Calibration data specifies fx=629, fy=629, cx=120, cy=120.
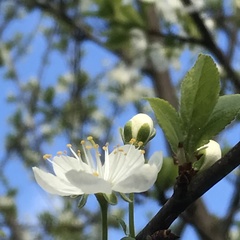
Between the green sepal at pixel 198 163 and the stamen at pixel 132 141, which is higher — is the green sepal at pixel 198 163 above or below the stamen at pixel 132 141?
below

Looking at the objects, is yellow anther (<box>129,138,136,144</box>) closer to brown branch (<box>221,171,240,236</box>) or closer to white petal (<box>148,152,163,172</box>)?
white petal (<box>148,152,163,172</box>)

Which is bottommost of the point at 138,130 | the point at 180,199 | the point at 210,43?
the point at 180,199

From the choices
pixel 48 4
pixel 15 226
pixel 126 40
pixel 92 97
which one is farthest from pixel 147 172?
pixel 92 97

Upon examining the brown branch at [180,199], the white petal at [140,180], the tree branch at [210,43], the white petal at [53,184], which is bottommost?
the brown branch at [180,199]

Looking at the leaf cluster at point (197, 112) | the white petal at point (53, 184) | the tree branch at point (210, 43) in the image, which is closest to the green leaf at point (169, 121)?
the leaf cluster at point (197, 112)

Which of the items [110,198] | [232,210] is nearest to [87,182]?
[110,198]

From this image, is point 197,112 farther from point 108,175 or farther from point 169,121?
point 108,175

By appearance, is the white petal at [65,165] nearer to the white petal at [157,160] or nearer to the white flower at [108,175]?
the white flower at [108,175]
